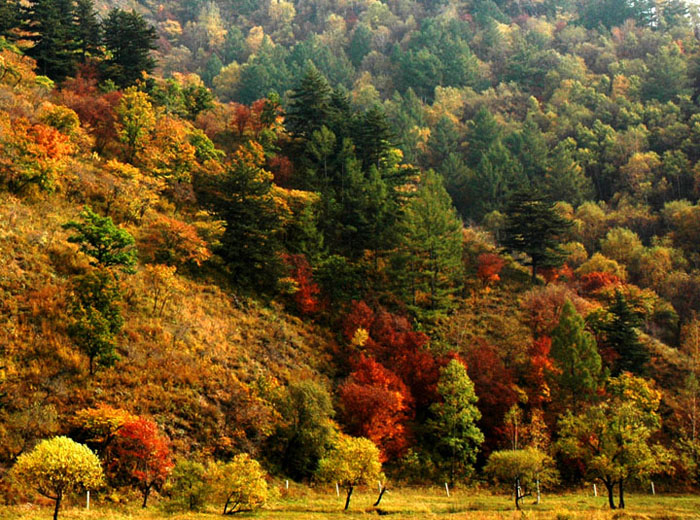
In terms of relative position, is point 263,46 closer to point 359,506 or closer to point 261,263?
point 261,263

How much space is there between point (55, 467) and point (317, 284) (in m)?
30.8

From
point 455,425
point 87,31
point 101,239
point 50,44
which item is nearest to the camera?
point 101,239

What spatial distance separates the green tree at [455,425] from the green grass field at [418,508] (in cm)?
243

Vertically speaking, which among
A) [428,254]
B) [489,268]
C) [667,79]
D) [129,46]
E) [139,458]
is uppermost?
[667,79]

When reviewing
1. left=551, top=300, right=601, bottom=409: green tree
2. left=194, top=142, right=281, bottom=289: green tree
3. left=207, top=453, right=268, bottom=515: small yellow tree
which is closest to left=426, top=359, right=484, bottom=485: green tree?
left=551, top=300, right=601, bottom=409: green tree

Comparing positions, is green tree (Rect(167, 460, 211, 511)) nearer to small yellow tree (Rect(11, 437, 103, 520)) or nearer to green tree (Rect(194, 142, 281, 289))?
small yellow tree (Rect(11, 437, 103, 520))

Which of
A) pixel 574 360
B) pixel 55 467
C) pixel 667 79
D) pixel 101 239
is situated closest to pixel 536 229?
pixel 574 360

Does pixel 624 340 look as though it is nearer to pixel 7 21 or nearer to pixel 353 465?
pixel 353 465

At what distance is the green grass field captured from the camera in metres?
21.7

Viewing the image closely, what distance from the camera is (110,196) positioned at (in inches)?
1672

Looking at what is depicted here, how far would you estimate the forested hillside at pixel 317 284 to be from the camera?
2916 centimetres

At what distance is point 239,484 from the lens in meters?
22.9

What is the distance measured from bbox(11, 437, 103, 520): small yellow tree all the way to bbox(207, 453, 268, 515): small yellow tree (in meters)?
5.70

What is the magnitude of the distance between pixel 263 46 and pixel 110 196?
103059mm
